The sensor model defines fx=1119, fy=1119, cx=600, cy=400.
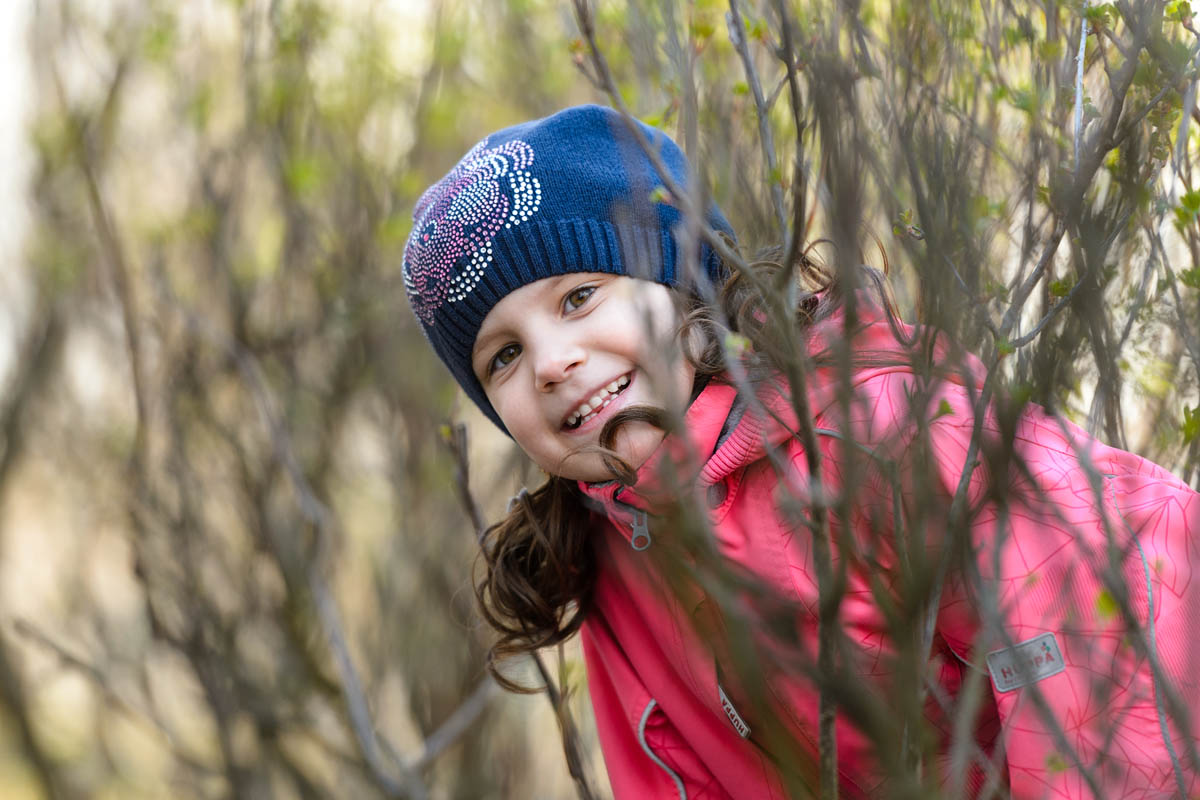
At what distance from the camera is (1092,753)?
124 centimetres

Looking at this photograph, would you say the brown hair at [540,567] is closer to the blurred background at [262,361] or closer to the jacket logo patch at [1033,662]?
the jacket logo patch at [1033,662]

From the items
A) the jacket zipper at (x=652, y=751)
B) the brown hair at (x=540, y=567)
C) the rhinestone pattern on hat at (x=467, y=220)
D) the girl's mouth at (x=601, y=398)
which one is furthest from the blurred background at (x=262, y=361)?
the girl's mouth at (x=601, y=398)

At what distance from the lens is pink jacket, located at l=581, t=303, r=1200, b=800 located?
950 mm

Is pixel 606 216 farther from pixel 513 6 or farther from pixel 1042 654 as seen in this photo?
pixel 513 6

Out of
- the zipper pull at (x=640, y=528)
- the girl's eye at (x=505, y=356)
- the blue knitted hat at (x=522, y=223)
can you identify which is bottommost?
the zipper pull at (x=640, y=528)

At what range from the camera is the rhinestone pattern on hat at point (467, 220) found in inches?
79.0

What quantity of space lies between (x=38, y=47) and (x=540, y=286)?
357 cm

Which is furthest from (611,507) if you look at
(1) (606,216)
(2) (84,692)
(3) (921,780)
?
(2) (84,692)

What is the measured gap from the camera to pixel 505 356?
6.66ft

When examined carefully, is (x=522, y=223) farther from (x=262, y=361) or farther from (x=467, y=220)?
(x=262, y=361)

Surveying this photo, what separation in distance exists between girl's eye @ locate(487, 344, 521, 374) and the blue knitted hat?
0.20 feet

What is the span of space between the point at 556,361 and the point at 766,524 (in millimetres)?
436

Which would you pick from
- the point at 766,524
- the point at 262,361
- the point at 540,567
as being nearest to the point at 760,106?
the point at 766,524

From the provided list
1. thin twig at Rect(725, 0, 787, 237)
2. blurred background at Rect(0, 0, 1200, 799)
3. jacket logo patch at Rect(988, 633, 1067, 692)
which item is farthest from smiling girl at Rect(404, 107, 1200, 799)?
blurred background at Rect(0, 0, 1200, 799)
